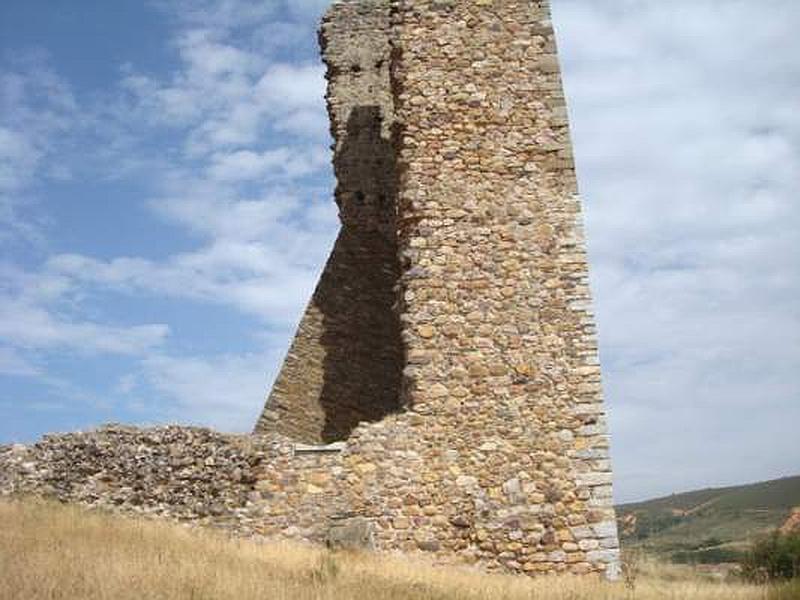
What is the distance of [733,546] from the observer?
79.7 feet

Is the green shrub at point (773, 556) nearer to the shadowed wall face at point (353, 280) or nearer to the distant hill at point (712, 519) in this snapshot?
the distant hill at point (712, 519)

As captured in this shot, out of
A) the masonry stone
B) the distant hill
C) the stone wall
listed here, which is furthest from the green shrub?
the masonry stone

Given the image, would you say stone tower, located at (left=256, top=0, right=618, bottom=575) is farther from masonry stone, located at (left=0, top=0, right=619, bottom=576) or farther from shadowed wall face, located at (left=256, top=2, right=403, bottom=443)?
shadowed wall face, located at (left=256, top=2, right=403, bottom=443)

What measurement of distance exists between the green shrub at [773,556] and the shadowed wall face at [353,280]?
7.03 meters

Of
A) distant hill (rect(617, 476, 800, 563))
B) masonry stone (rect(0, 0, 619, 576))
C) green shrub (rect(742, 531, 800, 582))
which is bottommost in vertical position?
distant hill (rect(617, 476, 800, 563))

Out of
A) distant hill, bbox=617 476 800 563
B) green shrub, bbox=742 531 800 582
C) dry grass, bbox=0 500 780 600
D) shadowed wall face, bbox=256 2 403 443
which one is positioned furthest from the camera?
distant hill, bbox=617 476 800 563

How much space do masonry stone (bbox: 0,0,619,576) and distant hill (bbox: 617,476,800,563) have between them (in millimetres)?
12118

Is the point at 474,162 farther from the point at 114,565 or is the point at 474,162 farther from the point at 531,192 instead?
the point at 114,565

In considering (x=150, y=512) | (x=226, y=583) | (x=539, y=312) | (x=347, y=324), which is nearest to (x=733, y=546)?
(x=347, y=324)

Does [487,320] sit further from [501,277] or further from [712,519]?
[712,519]

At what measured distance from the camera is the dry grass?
5.94m

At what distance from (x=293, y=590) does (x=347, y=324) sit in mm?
7744

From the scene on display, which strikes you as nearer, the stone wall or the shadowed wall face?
the stone wall

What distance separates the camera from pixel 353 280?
14.0 m
